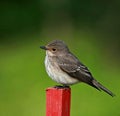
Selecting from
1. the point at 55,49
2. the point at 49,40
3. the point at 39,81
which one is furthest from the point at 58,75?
the point at 49,40

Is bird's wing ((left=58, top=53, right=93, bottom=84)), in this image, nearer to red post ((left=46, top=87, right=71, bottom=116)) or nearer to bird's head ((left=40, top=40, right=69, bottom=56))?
bird's head ((left=40, top=40, right=69, bottom=56))

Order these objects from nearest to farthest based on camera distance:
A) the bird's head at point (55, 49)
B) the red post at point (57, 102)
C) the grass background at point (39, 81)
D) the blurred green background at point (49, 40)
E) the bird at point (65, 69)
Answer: the red post at point (57, 102) < the bird at point (65, 69) < the bird's head at point (55, 49) < the grass background at point (39, 81) < the blurred green background at point (49, 40)

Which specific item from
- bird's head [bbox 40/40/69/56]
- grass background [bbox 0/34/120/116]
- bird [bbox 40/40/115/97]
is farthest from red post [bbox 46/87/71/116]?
grass background [bbox 0/34/120/116]

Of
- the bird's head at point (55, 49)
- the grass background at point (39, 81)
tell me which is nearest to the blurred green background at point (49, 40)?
the grass background at point (39, 81)

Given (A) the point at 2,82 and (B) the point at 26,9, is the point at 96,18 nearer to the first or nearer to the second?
(B) the point at 26,9

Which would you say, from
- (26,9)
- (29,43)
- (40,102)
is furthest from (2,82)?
(26,9)

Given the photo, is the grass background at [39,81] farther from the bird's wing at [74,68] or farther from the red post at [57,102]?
the red post at [57,102]
